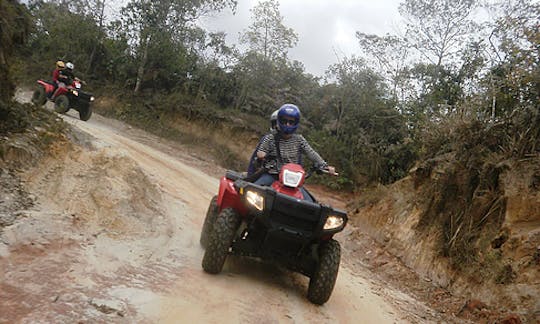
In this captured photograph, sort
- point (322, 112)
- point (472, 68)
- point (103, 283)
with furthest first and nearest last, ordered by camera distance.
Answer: point (322, 112) < point (472, 68) < point (103, 283)

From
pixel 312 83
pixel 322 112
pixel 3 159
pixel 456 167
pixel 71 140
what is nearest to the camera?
pixel 3 159

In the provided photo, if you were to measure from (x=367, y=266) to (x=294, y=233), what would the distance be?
15.6 ft

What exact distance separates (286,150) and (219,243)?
149cm

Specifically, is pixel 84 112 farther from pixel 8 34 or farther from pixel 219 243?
pixel 219 243

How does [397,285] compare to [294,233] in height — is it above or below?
below

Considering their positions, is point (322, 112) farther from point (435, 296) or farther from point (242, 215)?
point (242, 215)

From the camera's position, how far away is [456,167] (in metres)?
7.54

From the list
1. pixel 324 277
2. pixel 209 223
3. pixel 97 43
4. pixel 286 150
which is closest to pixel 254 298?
pixel 324 277

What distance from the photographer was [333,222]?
12.7 feet

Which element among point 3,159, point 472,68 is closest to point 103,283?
point 3,159

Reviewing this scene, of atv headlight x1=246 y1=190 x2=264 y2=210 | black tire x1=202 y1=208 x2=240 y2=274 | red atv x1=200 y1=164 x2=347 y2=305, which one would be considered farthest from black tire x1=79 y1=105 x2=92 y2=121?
atv headlight x1=246 y1=190 x2=264 y2=210

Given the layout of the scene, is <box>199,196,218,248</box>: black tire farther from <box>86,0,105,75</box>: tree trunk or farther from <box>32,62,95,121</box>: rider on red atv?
<box>86,0,105,75</box>: tree trunk

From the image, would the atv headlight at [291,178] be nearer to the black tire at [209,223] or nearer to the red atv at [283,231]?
the red atv at [283,231]

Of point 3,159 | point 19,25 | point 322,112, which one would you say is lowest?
point 3,159
